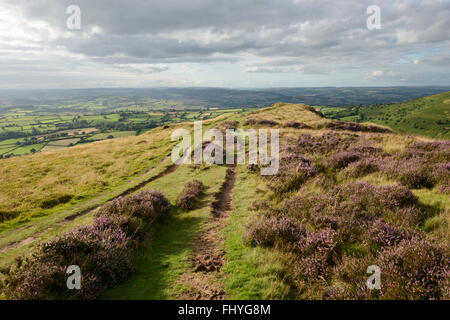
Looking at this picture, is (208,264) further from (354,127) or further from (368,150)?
(354,127)

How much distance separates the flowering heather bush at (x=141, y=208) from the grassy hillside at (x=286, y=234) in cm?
14

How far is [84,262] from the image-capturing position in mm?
6660

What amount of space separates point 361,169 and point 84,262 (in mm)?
14811

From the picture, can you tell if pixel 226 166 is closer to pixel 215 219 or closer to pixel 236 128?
pixel 215 219

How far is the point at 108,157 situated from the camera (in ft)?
113

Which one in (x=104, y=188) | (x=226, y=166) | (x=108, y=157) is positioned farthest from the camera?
(x=108, y=157)

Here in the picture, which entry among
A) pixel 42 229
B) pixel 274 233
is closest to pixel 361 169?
pixel 274 233

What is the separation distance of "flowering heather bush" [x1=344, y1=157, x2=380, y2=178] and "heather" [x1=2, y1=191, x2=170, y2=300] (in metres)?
12.3

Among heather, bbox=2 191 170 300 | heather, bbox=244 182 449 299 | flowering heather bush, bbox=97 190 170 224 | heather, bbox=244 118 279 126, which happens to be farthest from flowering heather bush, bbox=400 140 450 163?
heather, bbox=244 118 279 126

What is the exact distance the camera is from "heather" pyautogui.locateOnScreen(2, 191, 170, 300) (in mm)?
5781

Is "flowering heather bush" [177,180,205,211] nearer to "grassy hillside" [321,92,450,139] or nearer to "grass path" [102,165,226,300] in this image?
"grass path" [102,165,226,300]

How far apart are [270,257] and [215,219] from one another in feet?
16.6
